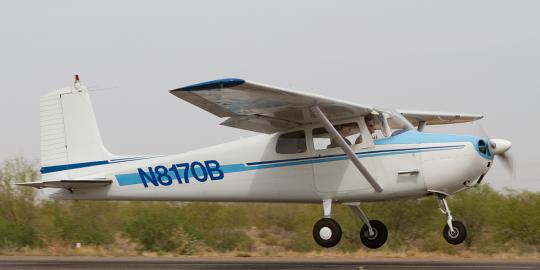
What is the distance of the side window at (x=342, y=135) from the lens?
1470 cm

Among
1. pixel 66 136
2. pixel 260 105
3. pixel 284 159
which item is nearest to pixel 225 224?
pixel 66 136

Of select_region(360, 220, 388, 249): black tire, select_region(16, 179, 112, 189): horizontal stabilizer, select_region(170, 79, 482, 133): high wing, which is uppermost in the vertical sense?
select_region(170, 79, 482, 133): high wing

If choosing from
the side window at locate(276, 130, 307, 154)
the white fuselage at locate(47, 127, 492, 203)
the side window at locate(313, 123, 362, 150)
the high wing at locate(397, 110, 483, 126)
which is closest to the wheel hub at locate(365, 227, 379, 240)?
the white fuselage at locate(47, 127, 492, 203)

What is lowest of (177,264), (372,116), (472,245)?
(472,245)

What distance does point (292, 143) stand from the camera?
1517 centimetres

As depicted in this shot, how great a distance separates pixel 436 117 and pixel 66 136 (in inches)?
306

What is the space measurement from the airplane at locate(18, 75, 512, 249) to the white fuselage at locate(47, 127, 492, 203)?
0.06ft

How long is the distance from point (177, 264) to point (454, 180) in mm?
5776

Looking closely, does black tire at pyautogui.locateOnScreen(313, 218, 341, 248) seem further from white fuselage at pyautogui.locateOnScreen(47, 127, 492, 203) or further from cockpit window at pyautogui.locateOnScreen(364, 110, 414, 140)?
cockpit window at pyautogui.locateOnScreen(364, 110, 414, 140)

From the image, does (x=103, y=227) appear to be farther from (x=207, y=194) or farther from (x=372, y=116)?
(x=372, y=116)

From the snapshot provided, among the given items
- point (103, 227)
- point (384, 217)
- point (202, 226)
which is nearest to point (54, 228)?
point (103, 227)

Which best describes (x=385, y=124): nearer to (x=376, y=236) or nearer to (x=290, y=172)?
(x=290, y=172)

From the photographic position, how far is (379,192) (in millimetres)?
14555

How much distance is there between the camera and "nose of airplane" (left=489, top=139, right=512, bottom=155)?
14.0 meters
